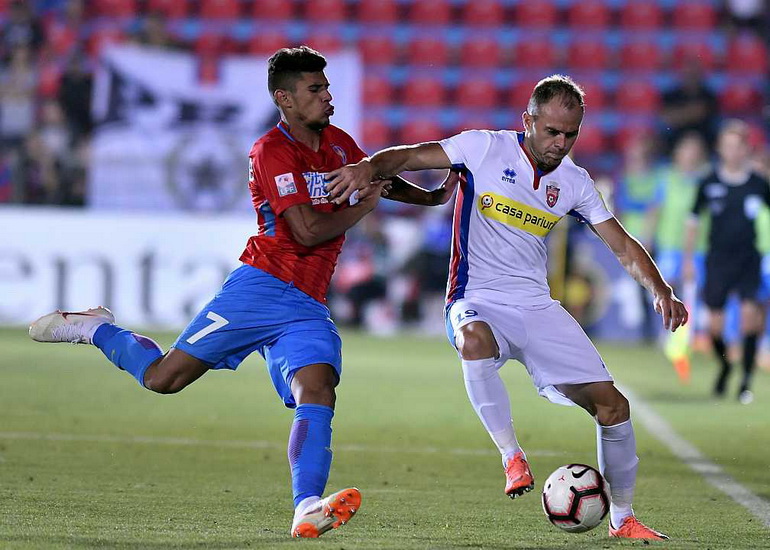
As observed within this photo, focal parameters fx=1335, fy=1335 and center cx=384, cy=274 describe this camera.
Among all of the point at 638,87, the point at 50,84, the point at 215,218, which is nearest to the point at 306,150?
the point at 215,218

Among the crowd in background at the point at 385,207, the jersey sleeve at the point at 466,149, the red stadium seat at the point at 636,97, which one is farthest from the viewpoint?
the red stadium seat at the point at 636,97

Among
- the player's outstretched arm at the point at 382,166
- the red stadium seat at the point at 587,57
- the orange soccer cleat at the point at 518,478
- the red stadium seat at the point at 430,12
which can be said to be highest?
the red stadium seat at the point at 430,12

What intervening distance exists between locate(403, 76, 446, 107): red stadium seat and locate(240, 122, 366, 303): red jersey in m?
→ 15.9

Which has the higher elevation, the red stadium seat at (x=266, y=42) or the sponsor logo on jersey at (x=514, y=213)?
the red stadium seat at (x=266, y=42)

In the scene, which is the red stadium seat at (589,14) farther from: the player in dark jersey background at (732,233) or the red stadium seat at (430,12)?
the player in dark jersey background at (732,233)

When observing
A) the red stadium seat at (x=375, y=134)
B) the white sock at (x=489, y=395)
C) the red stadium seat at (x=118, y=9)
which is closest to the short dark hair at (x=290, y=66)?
the white sock at (x=489, y=395)

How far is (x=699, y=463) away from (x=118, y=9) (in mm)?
16088

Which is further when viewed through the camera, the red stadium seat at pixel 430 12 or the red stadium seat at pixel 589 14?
the red stadium seat at pixel 430 12

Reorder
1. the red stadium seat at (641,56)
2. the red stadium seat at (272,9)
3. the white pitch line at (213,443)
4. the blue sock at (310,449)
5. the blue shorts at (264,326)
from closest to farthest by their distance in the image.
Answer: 1. the blue sock at (310,449)
2. the blue shorts at (264,326)
3. the white pitch line at (213,443)
4. the red stadium seat at (641,56)
5. the red stadium seat at (272,9)

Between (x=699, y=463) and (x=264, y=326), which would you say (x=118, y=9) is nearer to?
(x=699, y=463)

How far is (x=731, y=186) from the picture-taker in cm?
1106

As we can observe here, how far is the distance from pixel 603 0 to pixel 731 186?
10.7 metres

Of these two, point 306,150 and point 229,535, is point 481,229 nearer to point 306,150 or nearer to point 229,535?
point 306,150

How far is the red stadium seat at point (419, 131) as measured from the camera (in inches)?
785
